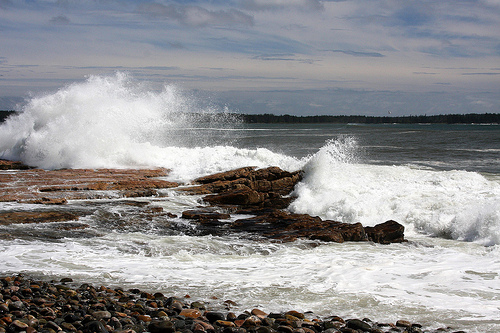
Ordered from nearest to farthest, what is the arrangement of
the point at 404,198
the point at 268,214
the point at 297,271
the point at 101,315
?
the point at 101,315
the point at 297,271
the point at 268,214
the point at 404,198

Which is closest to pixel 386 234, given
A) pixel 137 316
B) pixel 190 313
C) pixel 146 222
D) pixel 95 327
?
pixel 146 222

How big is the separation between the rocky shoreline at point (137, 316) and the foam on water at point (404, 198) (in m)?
6.58

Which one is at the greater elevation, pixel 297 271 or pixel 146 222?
pixel 146 222

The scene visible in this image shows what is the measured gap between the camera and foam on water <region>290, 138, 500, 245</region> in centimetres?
1126

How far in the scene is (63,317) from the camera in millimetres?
5020

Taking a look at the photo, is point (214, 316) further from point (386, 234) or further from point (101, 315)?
point (386, 234)

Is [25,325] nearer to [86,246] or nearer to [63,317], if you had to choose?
[63,317]

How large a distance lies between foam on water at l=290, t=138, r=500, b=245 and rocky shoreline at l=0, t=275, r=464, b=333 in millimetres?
6577

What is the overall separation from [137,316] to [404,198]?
1081 cm

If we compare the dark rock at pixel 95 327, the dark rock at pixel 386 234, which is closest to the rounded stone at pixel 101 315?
the dark rock at pixel 95 327

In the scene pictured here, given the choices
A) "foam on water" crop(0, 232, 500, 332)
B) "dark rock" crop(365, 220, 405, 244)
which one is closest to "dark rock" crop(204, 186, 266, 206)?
"foam on water" crop(0, 232, 500, 332)

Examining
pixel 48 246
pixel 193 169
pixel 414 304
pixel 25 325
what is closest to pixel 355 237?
pixel 414 304

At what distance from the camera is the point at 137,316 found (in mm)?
5309

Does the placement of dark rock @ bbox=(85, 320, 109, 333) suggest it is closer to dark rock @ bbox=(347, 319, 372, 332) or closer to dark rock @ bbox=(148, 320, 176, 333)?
dark rock @ bbox=(148, 320, 176, 333)
